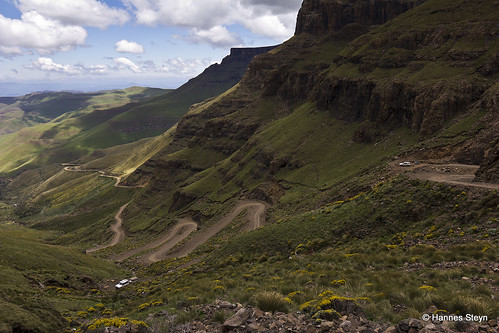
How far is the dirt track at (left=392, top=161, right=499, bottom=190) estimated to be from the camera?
3590 centimetres

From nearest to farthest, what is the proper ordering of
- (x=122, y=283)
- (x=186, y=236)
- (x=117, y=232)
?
(x=122, y=283)
(x=186, y=236)
(x=117, y=232)

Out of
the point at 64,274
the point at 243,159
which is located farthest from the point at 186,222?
the point at 64,274

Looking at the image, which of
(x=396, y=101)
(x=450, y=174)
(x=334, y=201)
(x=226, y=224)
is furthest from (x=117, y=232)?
(x=450, y=174)

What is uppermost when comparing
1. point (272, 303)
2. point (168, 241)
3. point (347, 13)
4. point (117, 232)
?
point (347, 13)

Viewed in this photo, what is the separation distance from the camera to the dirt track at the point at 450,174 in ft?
118

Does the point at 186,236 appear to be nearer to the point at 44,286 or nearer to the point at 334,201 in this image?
the point at 334,201

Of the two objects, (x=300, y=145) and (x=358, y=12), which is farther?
(x=358, y=12)

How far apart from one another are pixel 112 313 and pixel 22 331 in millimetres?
13180

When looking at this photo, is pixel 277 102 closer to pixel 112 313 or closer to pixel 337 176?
pixel 337 176

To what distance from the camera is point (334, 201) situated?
5697 cm

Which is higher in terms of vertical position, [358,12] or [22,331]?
[358,12]

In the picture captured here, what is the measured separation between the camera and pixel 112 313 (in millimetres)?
26656

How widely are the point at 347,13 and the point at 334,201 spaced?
491 ft

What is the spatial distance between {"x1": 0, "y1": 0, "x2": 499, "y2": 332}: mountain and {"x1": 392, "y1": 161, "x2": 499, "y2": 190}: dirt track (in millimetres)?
469
